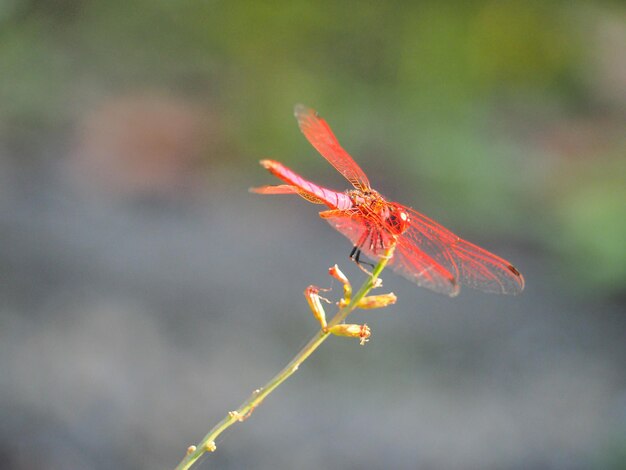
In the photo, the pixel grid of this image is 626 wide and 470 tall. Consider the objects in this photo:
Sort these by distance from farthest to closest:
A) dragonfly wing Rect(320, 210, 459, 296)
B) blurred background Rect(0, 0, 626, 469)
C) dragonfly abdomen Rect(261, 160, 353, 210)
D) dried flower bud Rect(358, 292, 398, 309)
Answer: blurred background Rect(0, 0, 626, 469)
dragonfly wing Rect(320, 210, 459, 296)
dried flower bud Rect(358, 292, 398, 309)
dragonfly abdomen Rect(261, 160, 353, 210)

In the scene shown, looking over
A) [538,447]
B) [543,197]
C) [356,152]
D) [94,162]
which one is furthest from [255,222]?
[538,447]

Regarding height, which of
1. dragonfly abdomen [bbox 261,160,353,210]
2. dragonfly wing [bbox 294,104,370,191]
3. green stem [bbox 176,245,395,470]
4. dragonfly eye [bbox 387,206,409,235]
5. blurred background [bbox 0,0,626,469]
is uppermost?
blurred background [bbox 0,0,626,469]

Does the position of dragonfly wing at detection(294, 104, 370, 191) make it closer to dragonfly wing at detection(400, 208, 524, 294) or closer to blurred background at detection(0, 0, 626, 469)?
dragonfly wing at detection(400, 208, 524, 294)

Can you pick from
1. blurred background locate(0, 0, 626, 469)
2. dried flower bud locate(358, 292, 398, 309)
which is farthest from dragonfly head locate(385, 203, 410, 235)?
blurred background locate(0, 0, 626, 469)

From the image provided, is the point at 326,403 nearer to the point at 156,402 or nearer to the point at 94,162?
the point at 156,402

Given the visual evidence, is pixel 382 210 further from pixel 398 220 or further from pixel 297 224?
pixel 297 224

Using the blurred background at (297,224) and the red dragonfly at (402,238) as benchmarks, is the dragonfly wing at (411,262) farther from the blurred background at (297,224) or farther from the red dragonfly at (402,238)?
the blurred background at (297,224)
